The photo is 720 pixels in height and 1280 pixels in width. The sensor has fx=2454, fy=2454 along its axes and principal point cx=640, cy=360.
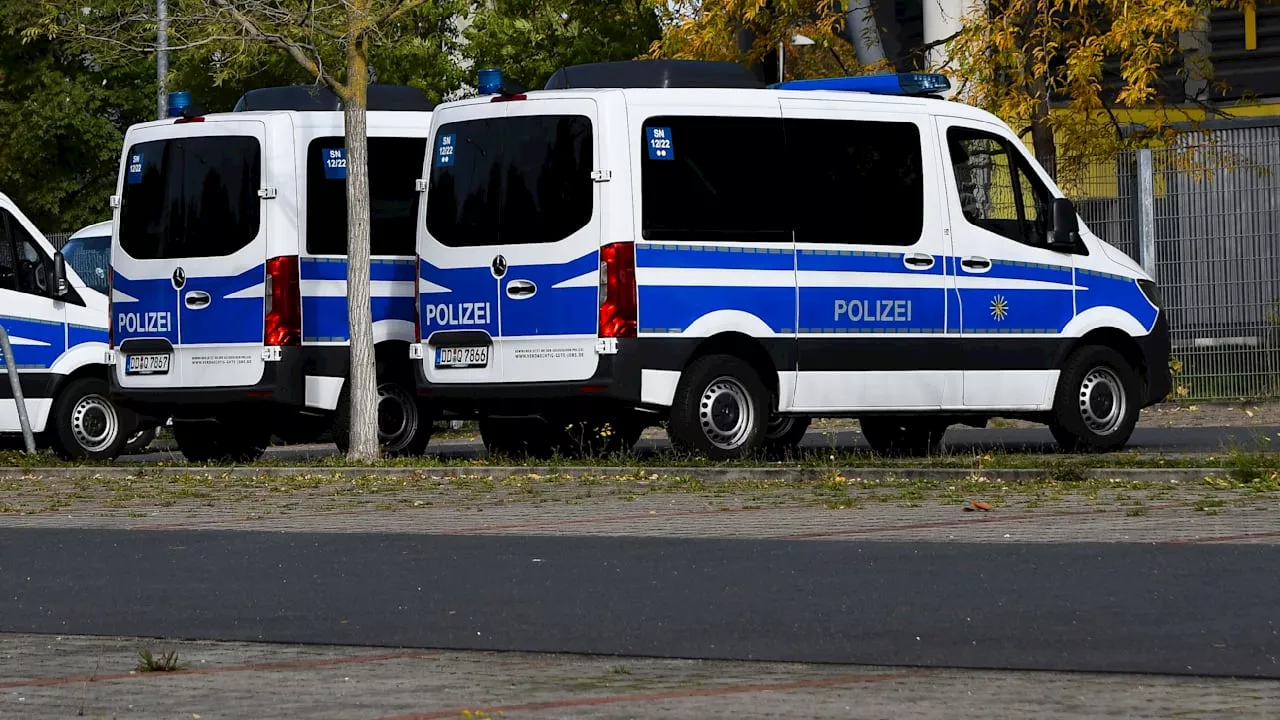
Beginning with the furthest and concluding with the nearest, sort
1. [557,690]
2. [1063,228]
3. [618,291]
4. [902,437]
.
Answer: [902,437] → [1063,228] → [618,291] → [557,690]

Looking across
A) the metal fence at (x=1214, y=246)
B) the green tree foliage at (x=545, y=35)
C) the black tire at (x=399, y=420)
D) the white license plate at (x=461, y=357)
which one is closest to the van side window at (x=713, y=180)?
the white license plate at (x=461, y=357)

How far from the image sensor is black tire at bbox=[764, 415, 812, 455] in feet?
57.7

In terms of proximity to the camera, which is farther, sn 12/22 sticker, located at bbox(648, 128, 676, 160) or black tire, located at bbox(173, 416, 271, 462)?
black tire, located at bbox(173, 416, 271, 462)

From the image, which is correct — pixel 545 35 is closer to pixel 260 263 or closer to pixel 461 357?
pixel 260 263

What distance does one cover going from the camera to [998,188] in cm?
1672

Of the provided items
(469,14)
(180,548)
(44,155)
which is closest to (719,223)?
(180,548)

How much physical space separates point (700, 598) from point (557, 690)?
2.03 metres

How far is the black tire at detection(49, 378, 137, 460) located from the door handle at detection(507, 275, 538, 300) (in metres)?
4.88

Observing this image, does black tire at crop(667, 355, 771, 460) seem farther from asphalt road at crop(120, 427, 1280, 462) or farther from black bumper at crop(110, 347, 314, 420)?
black bumper at crop(110, 347, 314, 420)

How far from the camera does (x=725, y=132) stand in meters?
15.7

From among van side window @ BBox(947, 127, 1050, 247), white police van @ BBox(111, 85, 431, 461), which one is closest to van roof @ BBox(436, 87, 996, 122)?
van side window @ BBox(947, 127, 1050, 247)

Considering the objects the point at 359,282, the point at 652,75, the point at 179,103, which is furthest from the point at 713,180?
the point at 179,103

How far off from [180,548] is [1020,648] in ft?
16.1

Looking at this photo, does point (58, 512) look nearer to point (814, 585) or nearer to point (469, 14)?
point (814, 585)
